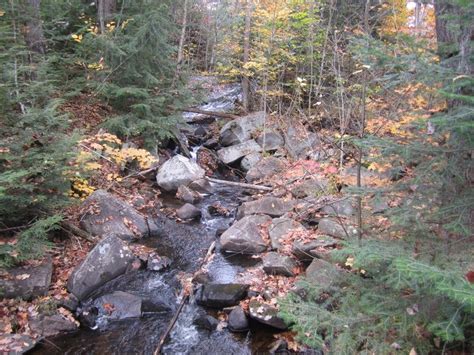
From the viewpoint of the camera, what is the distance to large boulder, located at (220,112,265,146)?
1558cm

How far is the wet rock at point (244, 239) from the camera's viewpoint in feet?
28.3

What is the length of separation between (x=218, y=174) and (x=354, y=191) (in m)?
10.1

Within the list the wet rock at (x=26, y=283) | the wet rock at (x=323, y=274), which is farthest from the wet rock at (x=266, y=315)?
the wet rock at (x=26, y=283)

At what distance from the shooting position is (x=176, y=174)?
1195 cm

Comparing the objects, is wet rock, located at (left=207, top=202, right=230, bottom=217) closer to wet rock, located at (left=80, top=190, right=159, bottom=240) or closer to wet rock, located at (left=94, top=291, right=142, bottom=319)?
wet rock, located at (left=80, top=190, right=159, bottom=240)

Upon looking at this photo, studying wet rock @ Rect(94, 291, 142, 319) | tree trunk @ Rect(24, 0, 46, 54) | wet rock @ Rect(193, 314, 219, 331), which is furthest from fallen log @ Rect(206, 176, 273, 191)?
tree trunk @ Rect(24, 0, 46, 54)

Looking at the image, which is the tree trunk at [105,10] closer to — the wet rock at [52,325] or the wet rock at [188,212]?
the wet rock at [188,212]

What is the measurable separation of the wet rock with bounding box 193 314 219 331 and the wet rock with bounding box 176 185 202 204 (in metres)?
5.22

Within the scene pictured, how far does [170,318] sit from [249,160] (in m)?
8.49

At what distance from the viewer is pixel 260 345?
6.07 meters

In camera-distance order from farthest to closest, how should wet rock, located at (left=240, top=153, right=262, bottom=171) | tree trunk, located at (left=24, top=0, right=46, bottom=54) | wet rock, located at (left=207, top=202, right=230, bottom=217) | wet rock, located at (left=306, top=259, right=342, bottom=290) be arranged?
wet rock, located at (left=240, top=153, right=262, bottom=171), wet rock, located at (left=207, top=202, right=230, bottom=217), tree trunk, located at (left=24, top=0, right=46, bottom=54), wet rock, located at (left=306, top=259, right=342, bottom=290)

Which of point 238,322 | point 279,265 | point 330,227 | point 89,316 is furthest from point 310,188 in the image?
point 89,316

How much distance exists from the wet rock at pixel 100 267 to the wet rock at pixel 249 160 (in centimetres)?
720

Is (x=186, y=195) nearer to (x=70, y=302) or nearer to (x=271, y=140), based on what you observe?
(x=271, y=140)
